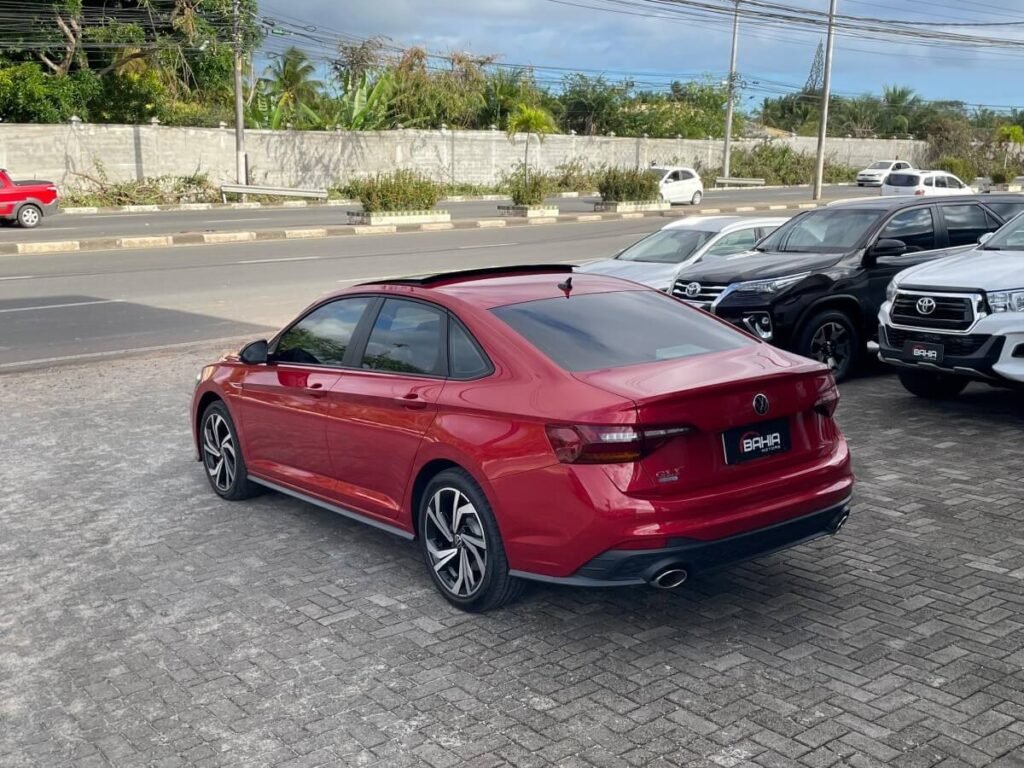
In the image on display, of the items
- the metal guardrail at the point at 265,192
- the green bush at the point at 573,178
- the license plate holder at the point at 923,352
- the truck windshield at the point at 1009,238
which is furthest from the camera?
the green bush at the point at 573,178

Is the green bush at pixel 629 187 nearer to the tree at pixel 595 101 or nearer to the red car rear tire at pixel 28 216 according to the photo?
the red car rear tire at pixel 28 216

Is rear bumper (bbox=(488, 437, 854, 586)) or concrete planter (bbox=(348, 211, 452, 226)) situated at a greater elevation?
rear bumper (bbox=(488, 437, 854, 586))

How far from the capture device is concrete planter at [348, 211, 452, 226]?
30547 millimetres

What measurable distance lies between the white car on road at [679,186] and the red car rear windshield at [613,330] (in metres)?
37.5

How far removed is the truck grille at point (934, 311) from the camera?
8188mm

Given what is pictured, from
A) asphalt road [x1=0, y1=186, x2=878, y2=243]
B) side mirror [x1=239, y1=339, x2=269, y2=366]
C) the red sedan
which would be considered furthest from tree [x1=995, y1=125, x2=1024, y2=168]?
the red sedan

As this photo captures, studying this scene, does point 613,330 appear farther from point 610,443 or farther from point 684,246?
point 684,246

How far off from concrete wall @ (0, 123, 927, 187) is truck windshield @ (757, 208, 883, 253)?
34468mm

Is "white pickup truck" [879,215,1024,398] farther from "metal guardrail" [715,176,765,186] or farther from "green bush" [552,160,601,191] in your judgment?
"metal guardrail" [715,176,765,186]

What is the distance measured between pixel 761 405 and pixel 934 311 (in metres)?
4.39

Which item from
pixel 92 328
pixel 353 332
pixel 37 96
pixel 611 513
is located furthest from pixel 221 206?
pixel 611 513

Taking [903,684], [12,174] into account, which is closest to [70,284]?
[903,684]

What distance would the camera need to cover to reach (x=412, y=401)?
5.18 meters

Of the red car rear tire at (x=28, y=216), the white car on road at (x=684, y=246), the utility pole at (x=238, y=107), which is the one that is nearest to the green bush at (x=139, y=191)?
the utility pole at (x=238, y=107)
